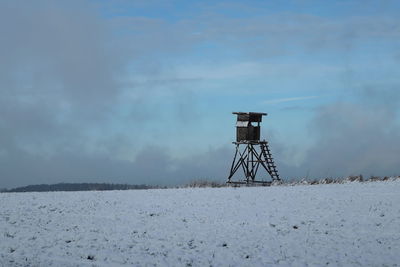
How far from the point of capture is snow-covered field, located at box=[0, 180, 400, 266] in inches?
646

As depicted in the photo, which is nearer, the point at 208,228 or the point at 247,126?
the point at 208,228

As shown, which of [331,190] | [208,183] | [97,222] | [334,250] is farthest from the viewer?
[208,183]

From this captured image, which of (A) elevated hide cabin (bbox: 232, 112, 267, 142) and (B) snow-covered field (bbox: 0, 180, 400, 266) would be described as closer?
(B) snow-covered field (bbox: 0, 180, 400, 266)

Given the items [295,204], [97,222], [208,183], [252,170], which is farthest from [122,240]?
[252,170]

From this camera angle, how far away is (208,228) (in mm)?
20234

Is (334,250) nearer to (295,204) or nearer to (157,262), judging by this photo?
(157,262)

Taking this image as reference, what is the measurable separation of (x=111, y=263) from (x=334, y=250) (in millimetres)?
7479

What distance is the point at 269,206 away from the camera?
24344 mm

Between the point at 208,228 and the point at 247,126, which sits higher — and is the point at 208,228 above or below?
below

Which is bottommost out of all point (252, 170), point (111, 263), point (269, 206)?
point (111, 263)

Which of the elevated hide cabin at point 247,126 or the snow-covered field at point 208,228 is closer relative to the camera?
the snow-covered field at point 208,228

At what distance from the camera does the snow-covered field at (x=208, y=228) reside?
1641 centimetres

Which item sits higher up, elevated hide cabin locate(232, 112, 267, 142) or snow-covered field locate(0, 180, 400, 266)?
elevated hide cabin locate(232, 112, 267, 142)

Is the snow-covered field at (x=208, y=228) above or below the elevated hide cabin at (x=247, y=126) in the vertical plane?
below
